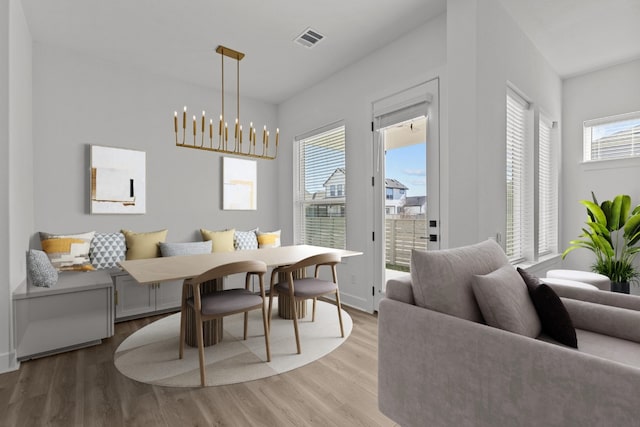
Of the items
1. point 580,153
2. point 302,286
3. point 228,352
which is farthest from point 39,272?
point 580,153

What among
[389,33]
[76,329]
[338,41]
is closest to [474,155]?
[389,33]

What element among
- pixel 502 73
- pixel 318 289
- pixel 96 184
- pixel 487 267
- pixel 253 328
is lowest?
pixel 253 328

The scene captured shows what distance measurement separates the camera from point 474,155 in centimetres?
A: 231

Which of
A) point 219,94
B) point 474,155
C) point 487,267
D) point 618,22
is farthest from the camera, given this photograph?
point 219,94

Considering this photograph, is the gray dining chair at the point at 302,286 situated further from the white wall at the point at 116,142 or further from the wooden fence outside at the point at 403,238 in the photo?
the white wall at the point at 116,142

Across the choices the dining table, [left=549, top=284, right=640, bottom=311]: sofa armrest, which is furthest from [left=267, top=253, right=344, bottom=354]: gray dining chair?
[left=549, top=284, right=640, bottom=311]: sofa armrest

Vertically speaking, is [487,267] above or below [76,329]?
above

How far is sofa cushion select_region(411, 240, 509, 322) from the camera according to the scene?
53.4 inches

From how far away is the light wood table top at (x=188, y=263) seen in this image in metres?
2.00

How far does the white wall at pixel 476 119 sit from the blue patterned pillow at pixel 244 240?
275 cm

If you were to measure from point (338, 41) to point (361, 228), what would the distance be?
6.60ft

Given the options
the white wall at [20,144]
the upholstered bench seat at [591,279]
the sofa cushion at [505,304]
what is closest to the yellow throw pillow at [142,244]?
the white wall at [20,144]

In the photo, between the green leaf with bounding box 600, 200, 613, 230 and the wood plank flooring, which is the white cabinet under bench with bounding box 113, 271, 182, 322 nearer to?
the wood plank flooring

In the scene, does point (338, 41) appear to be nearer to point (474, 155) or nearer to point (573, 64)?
point (474, 155)
